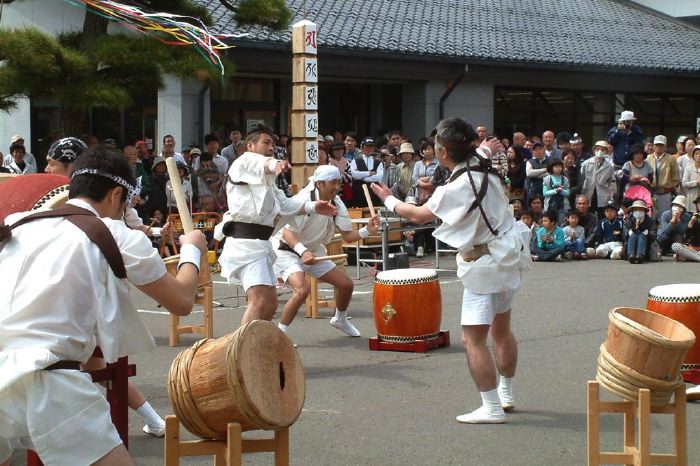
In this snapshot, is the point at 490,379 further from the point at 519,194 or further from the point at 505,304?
the point at 519,194

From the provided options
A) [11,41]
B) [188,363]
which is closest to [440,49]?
[11,41]

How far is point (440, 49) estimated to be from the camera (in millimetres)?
21984

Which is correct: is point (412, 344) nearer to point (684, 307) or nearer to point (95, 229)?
point (684, 307)

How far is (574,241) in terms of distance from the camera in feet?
56.6

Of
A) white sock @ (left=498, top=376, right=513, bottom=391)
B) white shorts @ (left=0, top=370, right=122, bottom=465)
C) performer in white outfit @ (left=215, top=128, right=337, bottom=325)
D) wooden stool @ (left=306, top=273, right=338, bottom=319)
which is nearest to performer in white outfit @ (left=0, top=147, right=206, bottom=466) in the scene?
white shorts @ (left=0, top=370, right=122, bottom=465)

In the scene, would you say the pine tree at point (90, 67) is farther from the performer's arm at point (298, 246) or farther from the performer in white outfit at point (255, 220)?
the performer in white outfit at point (255, 220)

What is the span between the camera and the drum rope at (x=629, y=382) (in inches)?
211

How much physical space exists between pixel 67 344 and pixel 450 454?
10.1ft

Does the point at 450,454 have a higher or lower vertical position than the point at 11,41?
lower

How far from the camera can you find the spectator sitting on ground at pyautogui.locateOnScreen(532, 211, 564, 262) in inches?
670

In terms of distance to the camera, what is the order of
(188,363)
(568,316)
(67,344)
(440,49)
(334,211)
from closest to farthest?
(67,344) < (188,363) < (334,211) < (568,316) < (440,49)

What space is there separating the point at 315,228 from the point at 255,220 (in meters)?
1.40

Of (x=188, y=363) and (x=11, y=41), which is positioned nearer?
(x=188, y=363)

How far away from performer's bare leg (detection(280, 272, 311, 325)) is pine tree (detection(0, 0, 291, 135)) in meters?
4.59
